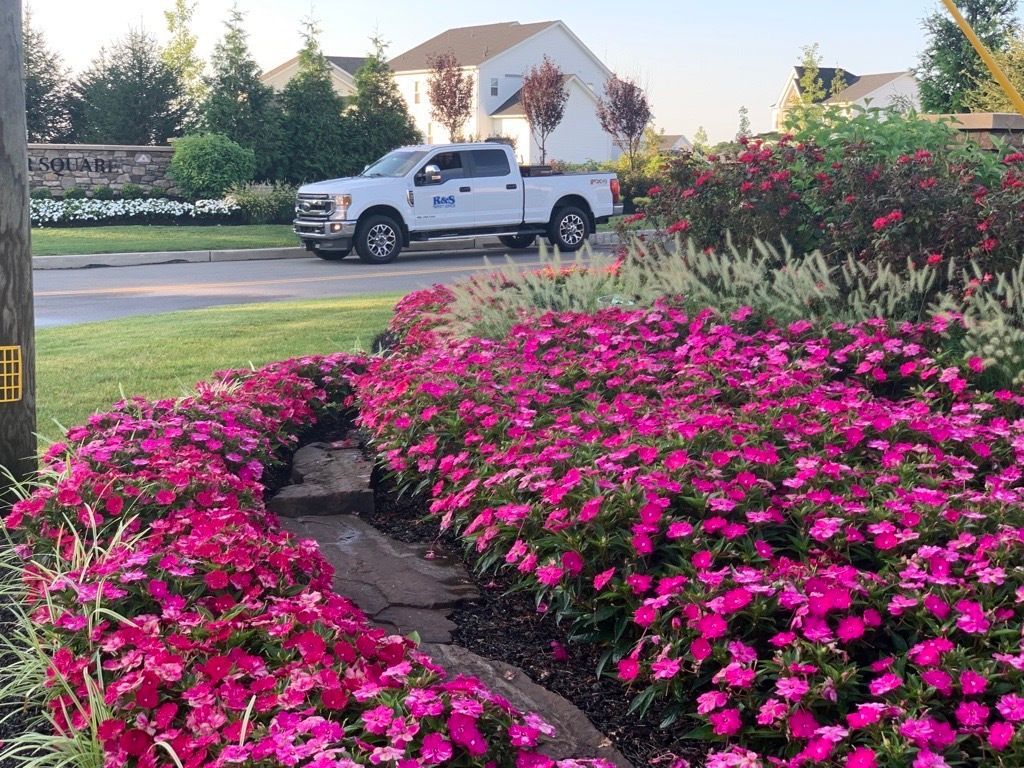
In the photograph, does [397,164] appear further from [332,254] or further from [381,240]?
[332,254]

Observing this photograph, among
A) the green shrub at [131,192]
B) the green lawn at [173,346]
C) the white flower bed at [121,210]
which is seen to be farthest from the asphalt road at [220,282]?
the green shrub at [131,192]

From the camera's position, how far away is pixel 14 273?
4.53m

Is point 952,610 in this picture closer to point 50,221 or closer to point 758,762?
point 758,762

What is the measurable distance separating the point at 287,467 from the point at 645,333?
6.02 feet

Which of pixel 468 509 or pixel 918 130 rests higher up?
A: pixel 918 130

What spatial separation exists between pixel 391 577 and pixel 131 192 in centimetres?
2497

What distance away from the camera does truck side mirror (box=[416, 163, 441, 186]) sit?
63.8 feet

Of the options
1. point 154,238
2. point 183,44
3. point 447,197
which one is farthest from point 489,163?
point 183,44

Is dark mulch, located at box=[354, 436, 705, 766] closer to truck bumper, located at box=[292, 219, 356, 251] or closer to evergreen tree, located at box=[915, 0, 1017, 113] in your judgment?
truck bumper, located at box=[292, 219, 356, 251]

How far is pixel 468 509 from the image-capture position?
415cm

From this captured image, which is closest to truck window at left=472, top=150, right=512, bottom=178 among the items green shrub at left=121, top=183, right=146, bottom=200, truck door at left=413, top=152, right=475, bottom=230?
truck door at left=413, top=152, right=475, bottom=230

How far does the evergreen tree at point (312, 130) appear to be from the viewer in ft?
97.9

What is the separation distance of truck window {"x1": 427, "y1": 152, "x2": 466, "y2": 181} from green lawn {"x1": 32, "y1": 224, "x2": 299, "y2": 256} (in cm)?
365

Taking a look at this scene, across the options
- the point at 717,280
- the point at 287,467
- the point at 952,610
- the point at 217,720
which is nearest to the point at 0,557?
the point at 287,467
